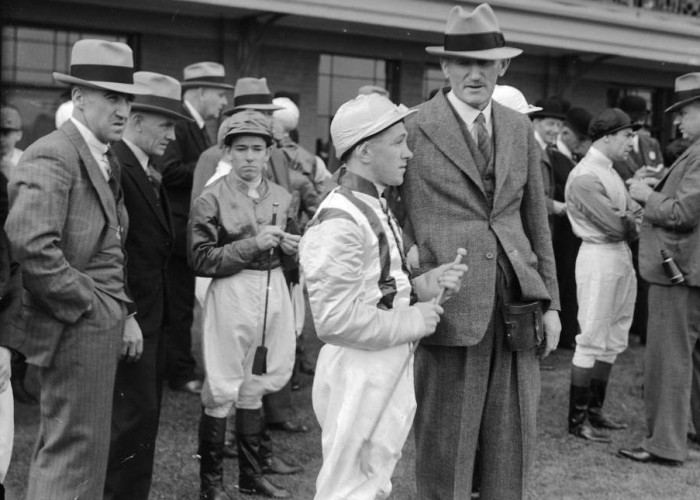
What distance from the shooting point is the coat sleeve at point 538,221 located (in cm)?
400

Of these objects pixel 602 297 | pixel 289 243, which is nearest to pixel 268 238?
pixel 289 243

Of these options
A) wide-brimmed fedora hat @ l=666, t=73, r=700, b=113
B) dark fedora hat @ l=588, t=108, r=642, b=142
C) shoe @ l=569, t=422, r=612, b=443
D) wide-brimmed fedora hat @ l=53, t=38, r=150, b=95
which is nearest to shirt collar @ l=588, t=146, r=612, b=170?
dark fedora hat @ l=588, t=108, r=642, b=142

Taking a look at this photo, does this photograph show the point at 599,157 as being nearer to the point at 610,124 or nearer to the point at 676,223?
the point at 610,124

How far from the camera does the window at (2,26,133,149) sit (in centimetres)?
1017

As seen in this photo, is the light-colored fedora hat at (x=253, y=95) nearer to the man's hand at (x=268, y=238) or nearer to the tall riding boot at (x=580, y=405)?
the man's hand at (x=268, y=238)

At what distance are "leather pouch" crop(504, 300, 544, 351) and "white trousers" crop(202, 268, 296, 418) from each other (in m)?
1.66

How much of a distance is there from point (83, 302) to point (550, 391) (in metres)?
4.90

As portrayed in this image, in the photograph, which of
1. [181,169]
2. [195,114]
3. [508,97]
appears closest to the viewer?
[508,97]

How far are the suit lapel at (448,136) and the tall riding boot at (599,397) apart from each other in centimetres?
336

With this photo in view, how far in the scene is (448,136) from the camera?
12.6ft

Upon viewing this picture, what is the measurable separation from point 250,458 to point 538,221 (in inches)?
84.6

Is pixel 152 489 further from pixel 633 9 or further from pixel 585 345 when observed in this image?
pixel 633 9

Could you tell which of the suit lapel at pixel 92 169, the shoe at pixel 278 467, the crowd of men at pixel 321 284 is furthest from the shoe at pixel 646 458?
the suit lapel at pixel 92 169

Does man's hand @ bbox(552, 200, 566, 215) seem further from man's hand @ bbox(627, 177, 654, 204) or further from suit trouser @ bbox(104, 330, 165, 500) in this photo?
suit trouser @ bbox(104, 330, 165, 500)
